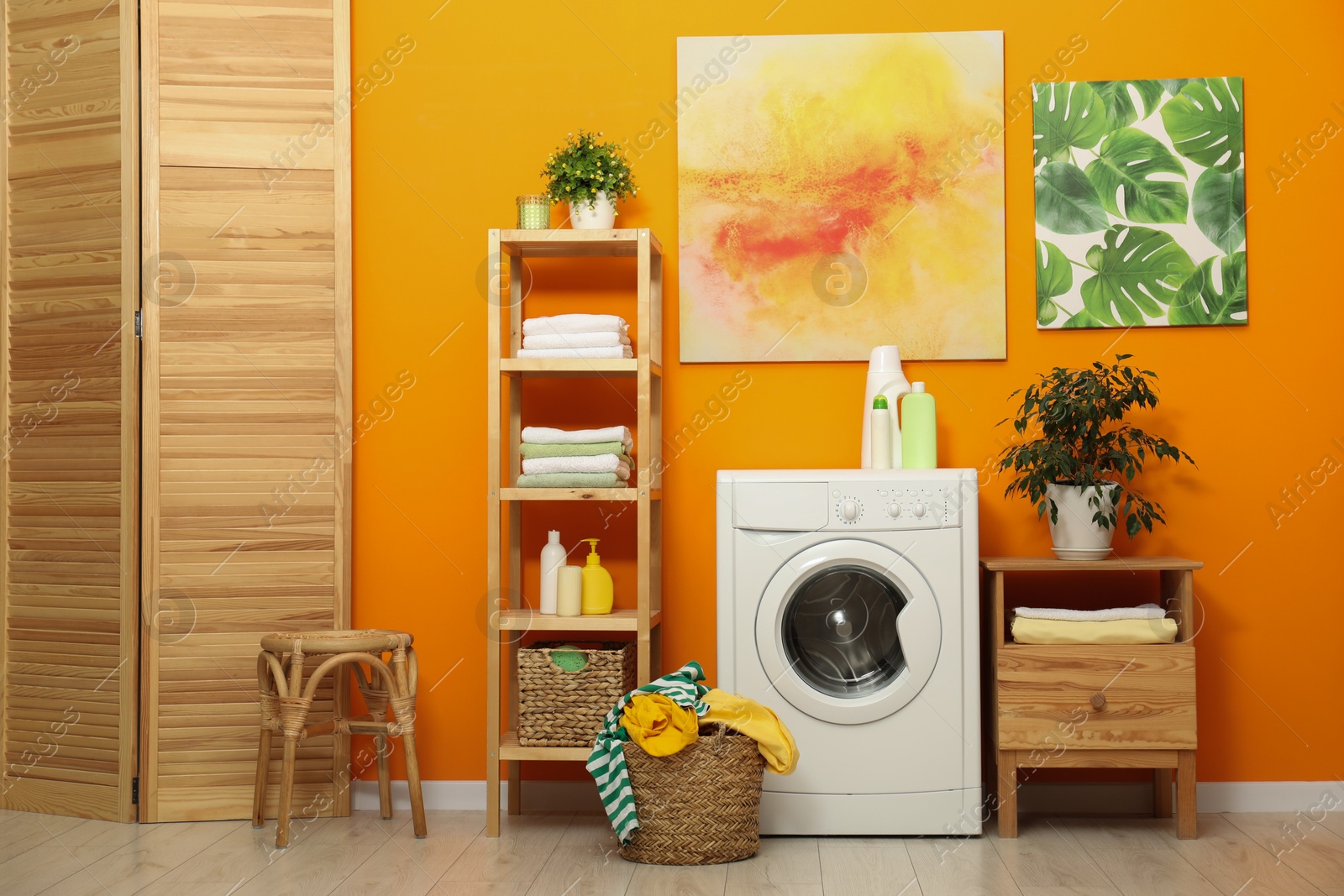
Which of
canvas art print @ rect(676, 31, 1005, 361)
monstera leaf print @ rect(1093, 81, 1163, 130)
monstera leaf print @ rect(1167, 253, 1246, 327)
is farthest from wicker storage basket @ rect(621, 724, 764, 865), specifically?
monstera leaf print @ rect(1093, 81, 1163, 130)

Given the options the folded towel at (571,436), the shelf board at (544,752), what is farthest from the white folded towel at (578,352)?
the shelf board at (544,752)

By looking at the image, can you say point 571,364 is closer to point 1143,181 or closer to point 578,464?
point 578,464

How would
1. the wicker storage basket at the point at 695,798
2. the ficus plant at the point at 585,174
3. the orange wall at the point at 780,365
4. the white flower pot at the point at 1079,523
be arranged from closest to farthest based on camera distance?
the wicker storage basket at the point at 695,798, the white flower pot at the point at 1079,523, the ficus plant at the point at 585,174, the orange wall at the point at 780,365

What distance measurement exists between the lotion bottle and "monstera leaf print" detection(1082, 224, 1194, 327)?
2.11ft

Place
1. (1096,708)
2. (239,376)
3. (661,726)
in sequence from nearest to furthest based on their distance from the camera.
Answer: (661,726) < (1096,708) < (239,376)

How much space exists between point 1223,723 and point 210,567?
8.63ft

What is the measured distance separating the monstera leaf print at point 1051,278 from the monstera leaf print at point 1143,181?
0.60 feet

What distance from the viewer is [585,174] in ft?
8.61

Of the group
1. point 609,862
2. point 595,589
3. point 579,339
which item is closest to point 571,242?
point 579,339

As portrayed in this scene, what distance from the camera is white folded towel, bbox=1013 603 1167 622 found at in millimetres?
2461

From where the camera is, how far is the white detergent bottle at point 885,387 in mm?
2656

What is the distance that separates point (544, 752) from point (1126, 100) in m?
2.22

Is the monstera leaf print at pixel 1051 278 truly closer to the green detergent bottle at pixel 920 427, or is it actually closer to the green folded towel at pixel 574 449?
the green detergent bottle at pixel 920 427

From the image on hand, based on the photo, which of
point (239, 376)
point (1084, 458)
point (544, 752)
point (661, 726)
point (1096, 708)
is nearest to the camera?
point (661, 726)
